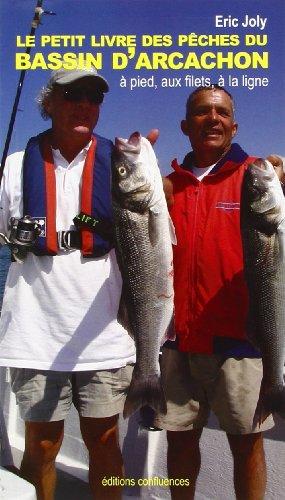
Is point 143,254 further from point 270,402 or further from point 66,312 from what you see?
point 270,402

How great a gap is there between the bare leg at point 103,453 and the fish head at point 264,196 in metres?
1.49

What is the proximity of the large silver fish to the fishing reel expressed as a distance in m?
1.18

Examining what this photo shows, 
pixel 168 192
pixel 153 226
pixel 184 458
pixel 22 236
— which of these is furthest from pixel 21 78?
pixel 184 458

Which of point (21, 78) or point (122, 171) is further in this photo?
point (21, 78)

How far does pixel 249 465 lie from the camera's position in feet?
10.6

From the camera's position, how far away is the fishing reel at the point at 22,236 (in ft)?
10.5

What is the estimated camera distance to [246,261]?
2.87 m

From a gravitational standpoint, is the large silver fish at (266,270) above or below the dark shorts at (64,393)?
above

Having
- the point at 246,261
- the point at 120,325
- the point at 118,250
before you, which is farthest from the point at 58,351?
the point at 246,261

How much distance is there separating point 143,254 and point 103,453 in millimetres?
Answer: 1261

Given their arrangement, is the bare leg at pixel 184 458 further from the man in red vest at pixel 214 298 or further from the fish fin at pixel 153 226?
the fish fin at pixel 153 226

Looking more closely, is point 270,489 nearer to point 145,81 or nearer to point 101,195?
point 101,195

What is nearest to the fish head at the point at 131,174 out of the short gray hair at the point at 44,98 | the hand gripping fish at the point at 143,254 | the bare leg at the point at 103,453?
the hand gripping fish at the point at 143,254

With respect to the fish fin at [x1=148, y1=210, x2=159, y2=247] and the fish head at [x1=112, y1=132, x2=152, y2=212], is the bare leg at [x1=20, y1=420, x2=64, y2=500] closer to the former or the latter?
the fish fin at [x1=148, y1=210, x2=159, y2=247]
